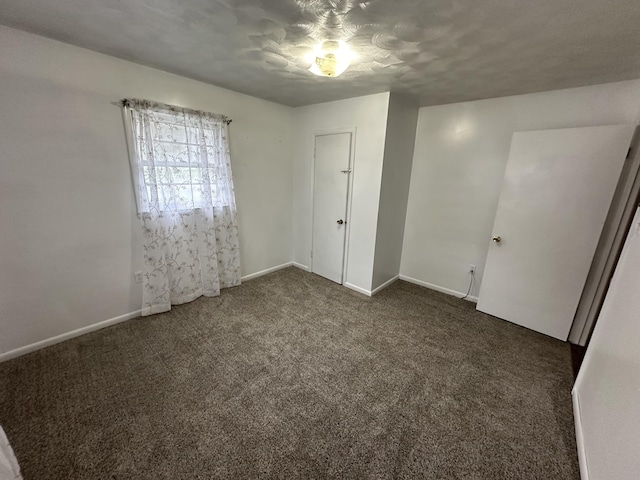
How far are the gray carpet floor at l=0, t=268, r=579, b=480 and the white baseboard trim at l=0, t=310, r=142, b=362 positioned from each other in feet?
0.24

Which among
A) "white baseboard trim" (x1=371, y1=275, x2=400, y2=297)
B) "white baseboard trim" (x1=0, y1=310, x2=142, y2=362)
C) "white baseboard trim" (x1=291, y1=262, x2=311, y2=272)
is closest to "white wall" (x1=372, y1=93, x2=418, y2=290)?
"white baseboard trim" (x1=371, y1=275, x2=400, y2=297)

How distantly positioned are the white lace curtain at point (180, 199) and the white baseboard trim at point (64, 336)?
193 mm

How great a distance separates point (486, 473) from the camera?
1318 mm

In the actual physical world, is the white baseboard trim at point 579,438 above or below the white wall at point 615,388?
below

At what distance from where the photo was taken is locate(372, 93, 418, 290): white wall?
113 inches

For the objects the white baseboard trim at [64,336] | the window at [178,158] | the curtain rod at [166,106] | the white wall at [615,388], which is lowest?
the white baseboard trim at [64,336]

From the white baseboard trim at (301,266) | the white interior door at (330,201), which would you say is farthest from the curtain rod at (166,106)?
the white baseboard trim at (301,266)

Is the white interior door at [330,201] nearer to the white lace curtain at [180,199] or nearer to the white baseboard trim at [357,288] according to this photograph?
the white baseboard trim at [357,288]

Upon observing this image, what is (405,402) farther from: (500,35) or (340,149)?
(340,149)

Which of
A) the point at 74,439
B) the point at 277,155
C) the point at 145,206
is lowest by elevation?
the point at 74,439

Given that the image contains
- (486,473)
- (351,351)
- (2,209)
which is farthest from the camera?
(351,351)

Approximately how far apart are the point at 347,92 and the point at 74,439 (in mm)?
3504

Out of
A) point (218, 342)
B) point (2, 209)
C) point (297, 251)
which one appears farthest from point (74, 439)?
point (297, 251)

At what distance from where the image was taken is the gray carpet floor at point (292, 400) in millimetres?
1343
